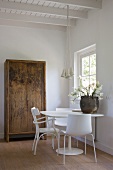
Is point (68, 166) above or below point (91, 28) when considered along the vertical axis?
below

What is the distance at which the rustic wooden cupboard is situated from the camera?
5.09 metres

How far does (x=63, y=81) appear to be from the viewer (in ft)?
19.6

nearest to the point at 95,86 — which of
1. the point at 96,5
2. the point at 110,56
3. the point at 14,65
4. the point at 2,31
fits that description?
the point at 110,56

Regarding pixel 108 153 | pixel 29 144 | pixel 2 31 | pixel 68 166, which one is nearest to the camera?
pixel 68 166

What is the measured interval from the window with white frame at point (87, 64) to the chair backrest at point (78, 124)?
147cm

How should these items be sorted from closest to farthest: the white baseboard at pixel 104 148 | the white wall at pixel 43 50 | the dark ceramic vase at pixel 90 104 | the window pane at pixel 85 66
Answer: the white baseboard at pixel 104 148
the dark ceramic vase at pixel 90 104
the window pane at pixel 85 66
the white wall at pixel 43 50

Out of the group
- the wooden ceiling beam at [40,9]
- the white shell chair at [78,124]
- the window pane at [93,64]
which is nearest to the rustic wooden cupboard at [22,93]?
the window pane at [93,64]

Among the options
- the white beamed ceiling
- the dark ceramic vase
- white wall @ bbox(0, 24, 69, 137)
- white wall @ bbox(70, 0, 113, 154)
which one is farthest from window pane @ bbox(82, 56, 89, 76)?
the dark ceramic vase

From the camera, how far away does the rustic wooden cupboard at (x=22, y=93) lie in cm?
509

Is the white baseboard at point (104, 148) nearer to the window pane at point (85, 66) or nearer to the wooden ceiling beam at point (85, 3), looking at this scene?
the window pane at point (85, 66)

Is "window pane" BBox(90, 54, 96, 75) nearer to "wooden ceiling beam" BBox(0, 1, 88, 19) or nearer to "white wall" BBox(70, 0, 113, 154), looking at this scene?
"white wall" BBox(70, 0, 113, 154)

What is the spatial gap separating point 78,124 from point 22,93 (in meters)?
1.98

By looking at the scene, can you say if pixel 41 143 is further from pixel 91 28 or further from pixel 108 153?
pixel 91 28

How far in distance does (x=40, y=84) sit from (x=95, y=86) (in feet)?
4.67
